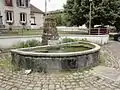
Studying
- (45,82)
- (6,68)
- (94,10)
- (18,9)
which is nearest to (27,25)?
(18,9)

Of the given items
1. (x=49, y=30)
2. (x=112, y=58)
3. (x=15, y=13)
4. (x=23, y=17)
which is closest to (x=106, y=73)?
(x=112, y=58)

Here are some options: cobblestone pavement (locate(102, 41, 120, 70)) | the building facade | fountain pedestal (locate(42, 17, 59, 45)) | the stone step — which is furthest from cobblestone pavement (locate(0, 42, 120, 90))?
the building facade

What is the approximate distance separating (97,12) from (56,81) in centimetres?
1235

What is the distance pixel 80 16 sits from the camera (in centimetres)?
1652

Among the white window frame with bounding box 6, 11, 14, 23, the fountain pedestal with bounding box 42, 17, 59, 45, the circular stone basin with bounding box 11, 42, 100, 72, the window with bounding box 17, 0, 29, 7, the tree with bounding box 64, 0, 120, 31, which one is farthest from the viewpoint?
the window with bounding box 17, 0, 29, 7

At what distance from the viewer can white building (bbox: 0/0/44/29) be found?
22062 mm

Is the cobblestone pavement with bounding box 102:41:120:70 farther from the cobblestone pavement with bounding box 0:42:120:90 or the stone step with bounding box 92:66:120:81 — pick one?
the cobblestone pavement with bounding box 0:42:120:90

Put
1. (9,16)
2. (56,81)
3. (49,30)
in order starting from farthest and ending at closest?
(9,16) < (49,30) < (56,81)

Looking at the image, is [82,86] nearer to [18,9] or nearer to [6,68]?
[6,68]

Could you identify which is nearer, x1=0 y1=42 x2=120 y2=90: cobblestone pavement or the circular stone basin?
x1=0 y1=42 x2=120 y2=90: cobblestone pavement

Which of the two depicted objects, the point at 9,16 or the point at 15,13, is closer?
the point at 9,16

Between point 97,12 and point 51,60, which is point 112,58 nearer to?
point 51,60

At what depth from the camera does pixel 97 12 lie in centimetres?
1575

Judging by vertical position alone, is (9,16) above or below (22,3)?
below
